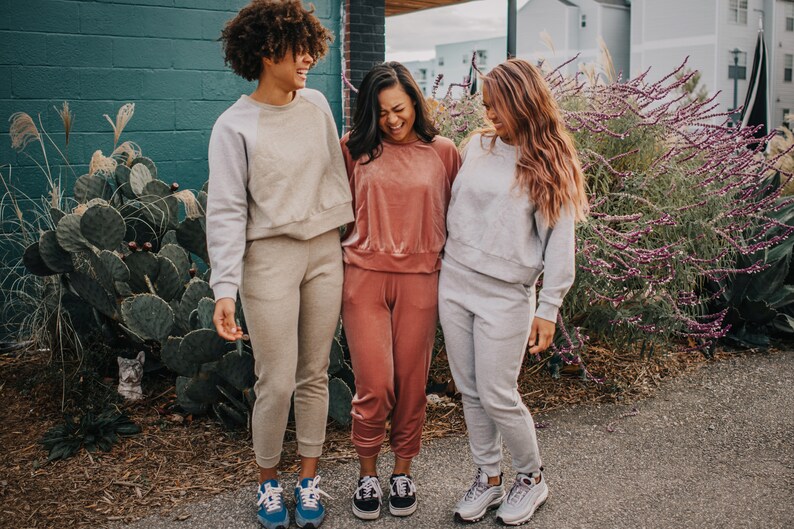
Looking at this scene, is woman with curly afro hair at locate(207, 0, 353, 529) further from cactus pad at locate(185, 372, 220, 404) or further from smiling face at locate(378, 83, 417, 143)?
cactus pad at locate(185, 372, 220, 404)

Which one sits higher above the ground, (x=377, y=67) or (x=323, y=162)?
(x=377, y=67)

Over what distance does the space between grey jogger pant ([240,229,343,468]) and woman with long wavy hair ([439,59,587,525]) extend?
1.49 ft

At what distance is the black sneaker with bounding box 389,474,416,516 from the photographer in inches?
124

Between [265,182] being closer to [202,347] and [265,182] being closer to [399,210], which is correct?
[399,210]

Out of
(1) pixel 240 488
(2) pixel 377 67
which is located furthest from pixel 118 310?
(2) pixel 377 67

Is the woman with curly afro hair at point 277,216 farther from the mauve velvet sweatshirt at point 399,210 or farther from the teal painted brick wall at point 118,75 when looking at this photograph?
the teal painted brick wall at point 118,75

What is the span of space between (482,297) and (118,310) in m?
2.22

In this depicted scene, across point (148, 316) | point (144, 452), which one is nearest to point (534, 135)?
point (148, 316)

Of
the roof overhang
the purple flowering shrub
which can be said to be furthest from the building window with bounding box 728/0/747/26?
the purple flowering shrub

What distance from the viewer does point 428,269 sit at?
301 centimetres

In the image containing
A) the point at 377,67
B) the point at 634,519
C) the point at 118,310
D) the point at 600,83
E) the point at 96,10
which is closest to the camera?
the point at 377,67

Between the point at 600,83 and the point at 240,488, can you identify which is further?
the point at 600,83

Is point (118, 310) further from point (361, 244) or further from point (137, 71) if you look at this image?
point (137, 71)

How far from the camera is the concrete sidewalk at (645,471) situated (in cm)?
314
